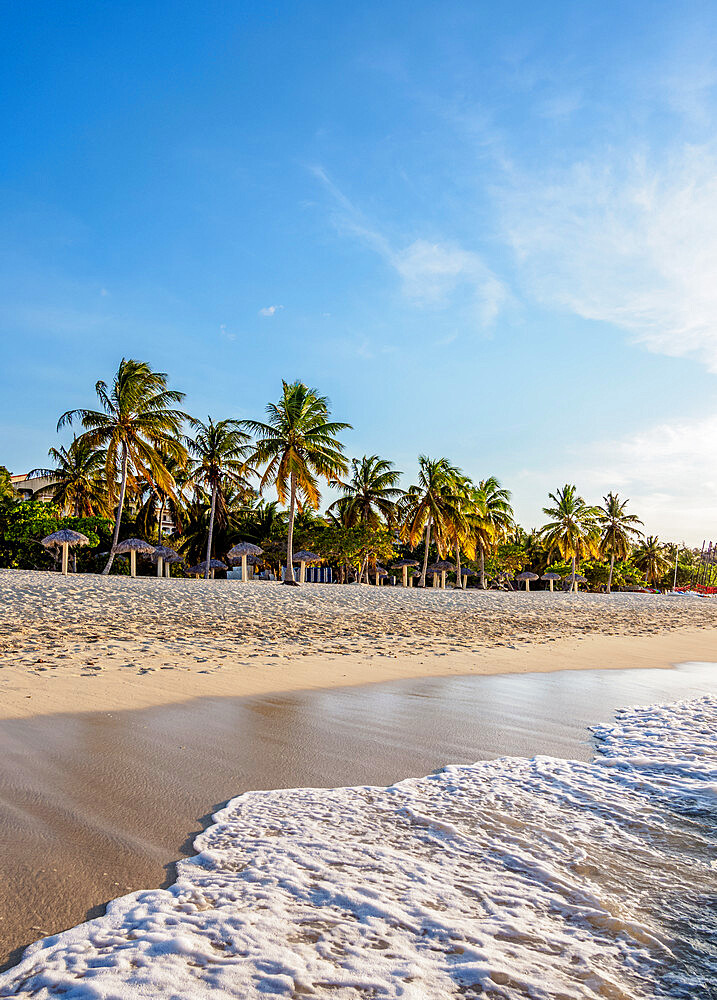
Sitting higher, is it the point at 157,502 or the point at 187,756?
the point at 157,502

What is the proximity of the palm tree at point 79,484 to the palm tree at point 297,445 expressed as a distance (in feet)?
40.2

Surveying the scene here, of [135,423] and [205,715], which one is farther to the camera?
[135,423]

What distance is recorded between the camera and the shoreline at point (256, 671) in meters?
5.86

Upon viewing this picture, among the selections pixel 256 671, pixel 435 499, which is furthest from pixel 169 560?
pixel 256 671

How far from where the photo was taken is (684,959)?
204 centimetres

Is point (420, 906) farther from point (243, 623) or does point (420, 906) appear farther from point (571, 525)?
point (571, 525)

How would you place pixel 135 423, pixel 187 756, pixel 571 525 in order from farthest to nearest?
pixel 571 525 → pixel 135 423 → pixel 187 756

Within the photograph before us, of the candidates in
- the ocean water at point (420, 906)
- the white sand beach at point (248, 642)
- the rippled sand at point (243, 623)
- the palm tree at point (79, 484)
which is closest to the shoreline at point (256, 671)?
the white sand beach at point (248, 642)

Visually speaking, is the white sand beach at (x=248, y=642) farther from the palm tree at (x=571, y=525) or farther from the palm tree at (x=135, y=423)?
the palm tree at (x=571, y=525)

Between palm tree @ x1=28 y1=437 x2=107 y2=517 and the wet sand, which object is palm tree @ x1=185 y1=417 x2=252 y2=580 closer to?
palm tree @ x1=28 y1=437 x2=107 y2=517

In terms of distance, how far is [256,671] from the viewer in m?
7.75

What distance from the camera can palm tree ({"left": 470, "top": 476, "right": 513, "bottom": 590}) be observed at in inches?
1580

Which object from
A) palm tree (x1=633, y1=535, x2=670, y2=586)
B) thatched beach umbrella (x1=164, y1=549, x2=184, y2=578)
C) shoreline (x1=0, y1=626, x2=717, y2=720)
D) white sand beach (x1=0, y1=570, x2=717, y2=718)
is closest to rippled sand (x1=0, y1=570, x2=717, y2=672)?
white sand beach (x1=0, y1=570, x2=717, y2=718)

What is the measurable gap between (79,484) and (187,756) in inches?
1415
